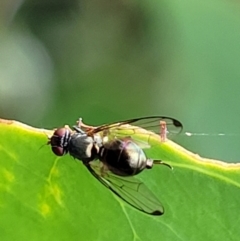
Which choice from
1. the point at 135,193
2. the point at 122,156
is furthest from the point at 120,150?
the point at 135,193

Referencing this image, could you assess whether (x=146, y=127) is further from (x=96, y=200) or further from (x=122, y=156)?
(x=96, y=200)

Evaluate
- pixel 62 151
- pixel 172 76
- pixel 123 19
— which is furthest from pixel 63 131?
pixel 123 19

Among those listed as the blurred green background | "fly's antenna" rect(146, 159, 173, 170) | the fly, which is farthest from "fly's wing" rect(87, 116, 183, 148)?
the blurred green background

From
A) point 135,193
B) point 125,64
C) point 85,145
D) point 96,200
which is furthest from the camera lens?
point 125,64

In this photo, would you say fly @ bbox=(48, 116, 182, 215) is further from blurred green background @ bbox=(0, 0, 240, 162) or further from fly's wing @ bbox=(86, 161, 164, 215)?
blurred green background @ bbox=(0, 0, 240, 162)

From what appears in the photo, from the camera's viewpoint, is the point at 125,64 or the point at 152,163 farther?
the point at 125,64

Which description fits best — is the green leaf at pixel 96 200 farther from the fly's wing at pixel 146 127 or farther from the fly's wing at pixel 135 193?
the fly's wing at pixel 146 127

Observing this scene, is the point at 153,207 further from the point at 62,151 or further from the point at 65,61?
the point at 65,61
